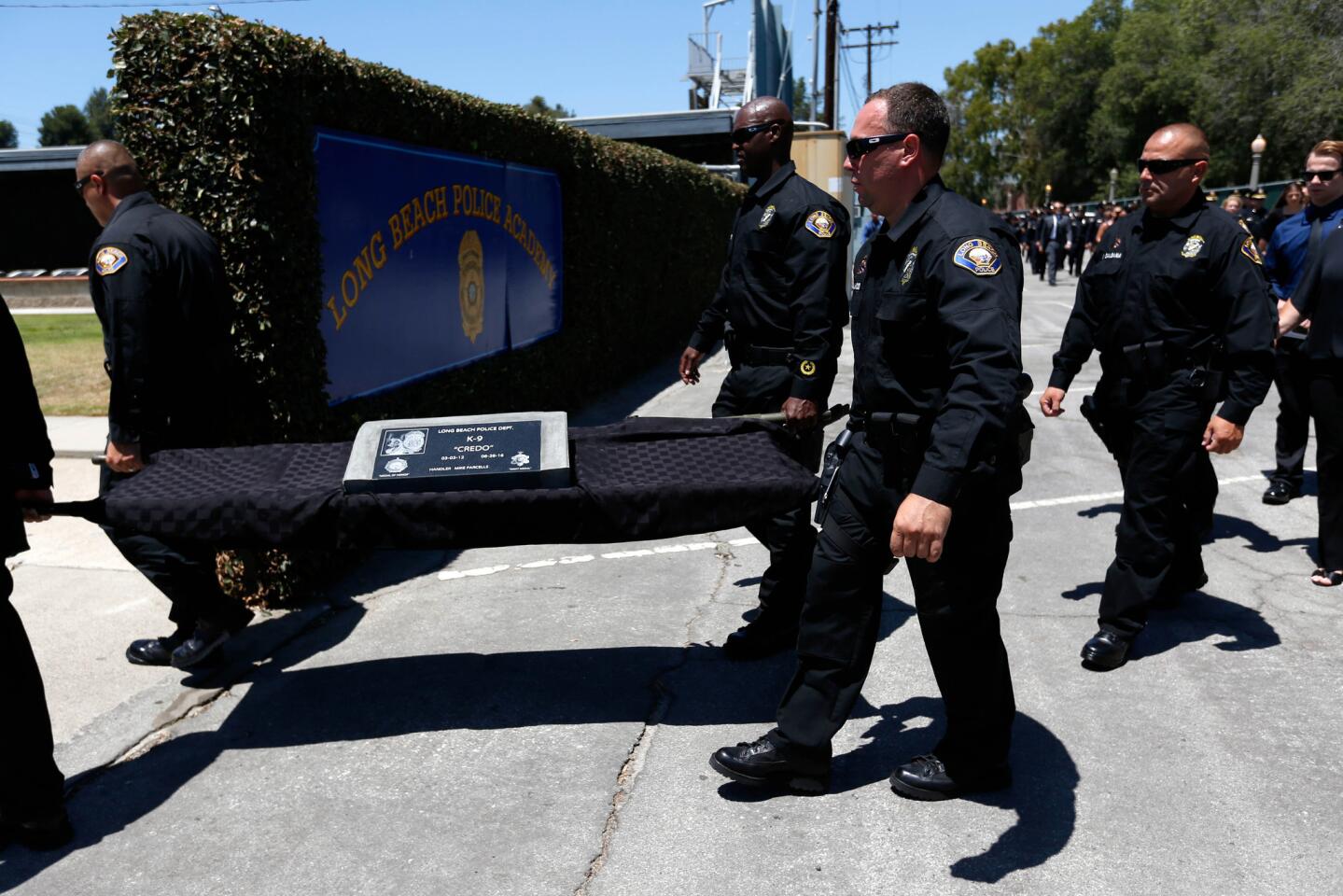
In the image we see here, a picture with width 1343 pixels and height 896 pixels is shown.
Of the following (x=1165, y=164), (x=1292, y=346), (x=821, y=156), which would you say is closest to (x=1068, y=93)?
(x=821, y=156)

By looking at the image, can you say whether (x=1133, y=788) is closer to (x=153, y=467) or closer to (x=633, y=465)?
(x=633, y=465)

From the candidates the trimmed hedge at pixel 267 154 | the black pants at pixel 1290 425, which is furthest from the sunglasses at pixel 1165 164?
the trimmed hedge at pixel 267 154

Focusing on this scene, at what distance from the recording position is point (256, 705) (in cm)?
390

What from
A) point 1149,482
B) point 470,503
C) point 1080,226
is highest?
point 1080,226

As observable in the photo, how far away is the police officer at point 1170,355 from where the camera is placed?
398 cm

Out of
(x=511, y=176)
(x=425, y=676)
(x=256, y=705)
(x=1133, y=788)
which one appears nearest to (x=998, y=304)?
(x=1133, y=788)

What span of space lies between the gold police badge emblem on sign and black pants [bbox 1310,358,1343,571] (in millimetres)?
5017

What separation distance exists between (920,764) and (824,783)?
31 cm

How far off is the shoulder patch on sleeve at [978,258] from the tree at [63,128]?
95086 mm

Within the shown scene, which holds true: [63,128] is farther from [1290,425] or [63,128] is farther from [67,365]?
[1290,425]

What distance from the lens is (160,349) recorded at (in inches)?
153

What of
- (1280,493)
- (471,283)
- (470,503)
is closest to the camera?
(470,503)

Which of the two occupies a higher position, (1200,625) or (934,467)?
(934,467)

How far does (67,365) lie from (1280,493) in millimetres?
12878
